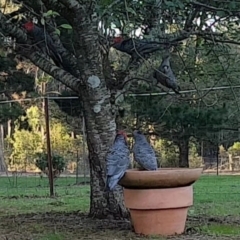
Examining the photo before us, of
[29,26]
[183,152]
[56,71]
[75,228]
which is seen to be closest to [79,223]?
[75,228]

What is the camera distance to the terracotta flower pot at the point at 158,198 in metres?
4.78

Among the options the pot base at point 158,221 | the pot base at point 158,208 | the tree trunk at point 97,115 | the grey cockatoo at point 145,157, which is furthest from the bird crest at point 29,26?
the pot base at point 158,221

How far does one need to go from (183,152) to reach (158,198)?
35.7 ft

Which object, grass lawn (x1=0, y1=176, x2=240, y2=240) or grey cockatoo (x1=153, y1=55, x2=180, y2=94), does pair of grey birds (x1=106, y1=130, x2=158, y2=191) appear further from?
grey cockatoo (x1=153, y1=55, x2=180, y2=94)

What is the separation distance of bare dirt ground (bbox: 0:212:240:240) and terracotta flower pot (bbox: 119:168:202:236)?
136 mm

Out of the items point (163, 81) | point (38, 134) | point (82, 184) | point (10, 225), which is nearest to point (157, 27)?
point (163, 81)

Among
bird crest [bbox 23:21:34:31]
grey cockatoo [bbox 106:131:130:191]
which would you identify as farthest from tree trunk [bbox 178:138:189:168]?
grey cockatoo [bbox 106:131:130:191]

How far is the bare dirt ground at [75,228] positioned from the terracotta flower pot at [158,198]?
0.45 ft

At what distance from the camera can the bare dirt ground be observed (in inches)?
196

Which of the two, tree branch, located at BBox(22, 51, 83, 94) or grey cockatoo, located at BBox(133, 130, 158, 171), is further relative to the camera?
tree branch, located at BBox(22, 51, 83, 94)

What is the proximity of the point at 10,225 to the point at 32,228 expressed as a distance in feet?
1.39

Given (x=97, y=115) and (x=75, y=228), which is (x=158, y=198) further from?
(x=97, y=115)

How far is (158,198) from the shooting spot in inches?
191

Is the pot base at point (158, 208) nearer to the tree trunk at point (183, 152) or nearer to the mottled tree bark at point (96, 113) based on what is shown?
the mottled tree bark at point (96, 113)
